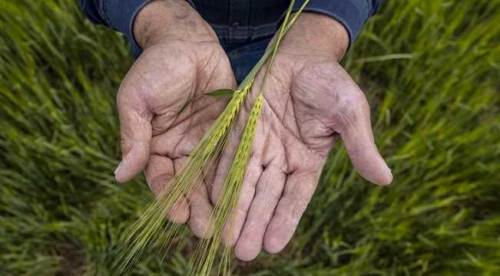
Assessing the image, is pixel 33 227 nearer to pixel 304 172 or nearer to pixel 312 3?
pixel 304 172

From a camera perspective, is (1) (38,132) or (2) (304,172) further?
(1) (38,132)

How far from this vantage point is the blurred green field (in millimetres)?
1438

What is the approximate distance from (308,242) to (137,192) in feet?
1.42

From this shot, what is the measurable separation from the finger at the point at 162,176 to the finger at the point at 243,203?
3.2 inches

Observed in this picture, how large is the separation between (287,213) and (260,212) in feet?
0.15

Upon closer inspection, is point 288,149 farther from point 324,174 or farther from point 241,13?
point 324,174

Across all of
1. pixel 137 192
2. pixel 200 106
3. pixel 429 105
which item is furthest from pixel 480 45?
pixel 137 192

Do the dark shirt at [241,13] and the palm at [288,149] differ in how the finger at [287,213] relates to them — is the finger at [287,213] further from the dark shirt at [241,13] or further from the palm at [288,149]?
the dark shirt at [241,13]

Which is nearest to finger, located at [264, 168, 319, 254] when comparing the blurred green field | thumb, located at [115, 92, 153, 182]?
thumb, located at [115, 92, 153, 182]

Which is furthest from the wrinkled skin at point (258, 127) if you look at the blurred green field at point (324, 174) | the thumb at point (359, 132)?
the blurred green field at point (324, 174)

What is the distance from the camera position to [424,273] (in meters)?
1.46

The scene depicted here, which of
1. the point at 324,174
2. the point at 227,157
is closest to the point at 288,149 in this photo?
the point at 227,157

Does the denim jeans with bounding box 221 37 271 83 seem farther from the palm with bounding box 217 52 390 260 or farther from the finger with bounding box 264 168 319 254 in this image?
the finger with bounding box 264 168 319 254

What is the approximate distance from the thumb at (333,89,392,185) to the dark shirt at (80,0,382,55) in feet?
0.78
